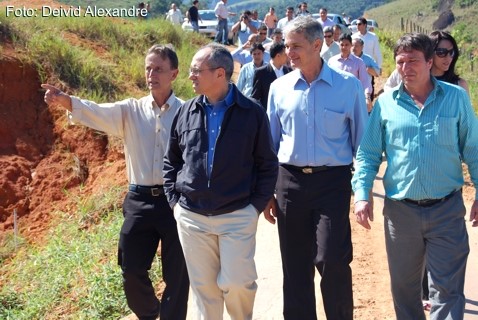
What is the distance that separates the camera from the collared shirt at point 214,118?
459cm

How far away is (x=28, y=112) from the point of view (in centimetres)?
1332

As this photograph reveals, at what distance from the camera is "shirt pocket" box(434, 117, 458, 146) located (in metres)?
4.40

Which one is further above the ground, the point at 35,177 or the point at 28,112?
the point at 28,112

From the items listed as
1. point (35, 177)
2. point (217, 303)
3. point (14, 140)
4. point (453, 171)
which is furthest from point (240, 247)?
point (14, 140)

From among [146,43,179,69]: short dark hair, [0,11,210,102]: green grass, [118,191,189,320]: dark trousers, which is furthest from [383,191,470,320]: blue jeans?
[0,11,210,102]: green grass

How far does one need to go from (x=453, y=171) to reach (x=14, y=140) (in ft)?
32.8

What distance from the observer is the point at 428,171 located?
14.5ft

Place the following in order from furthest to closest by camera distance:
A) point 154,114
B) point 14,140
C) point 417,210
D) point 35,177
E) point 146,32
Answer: point 146,32 < point 14,140 < point 35,177 < point 154,114 < point 417,210

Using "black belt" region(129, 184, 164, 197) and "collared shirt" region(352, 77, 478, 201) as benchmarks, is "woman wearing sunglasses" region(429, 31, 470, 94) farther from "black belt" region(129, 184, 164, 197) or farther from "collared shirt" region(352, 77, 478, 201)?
"black belt" region(129, 184, 164, 197)

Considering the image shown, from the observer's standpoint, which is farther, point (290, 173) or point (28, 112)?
point (28, 112)

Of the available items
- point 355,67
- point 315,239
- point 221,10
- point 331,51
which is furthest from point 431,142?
point 221,10

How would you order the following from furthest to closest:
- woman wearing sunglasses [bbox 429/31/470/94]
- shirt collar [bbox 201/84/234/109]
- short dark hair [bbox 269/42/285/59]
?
short dark hair [bbox 269/42/285/59]
woman wearing sunglasses [bbox 429/31/470/94]
shirt collar [bbox 201/84/234/109]

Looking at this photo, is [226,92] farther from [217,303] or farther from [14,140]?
[14,140]

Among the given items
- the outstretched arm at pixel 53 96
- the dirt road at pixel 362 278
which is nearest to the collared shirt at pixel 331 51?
the dirt road at pixel 362 278
